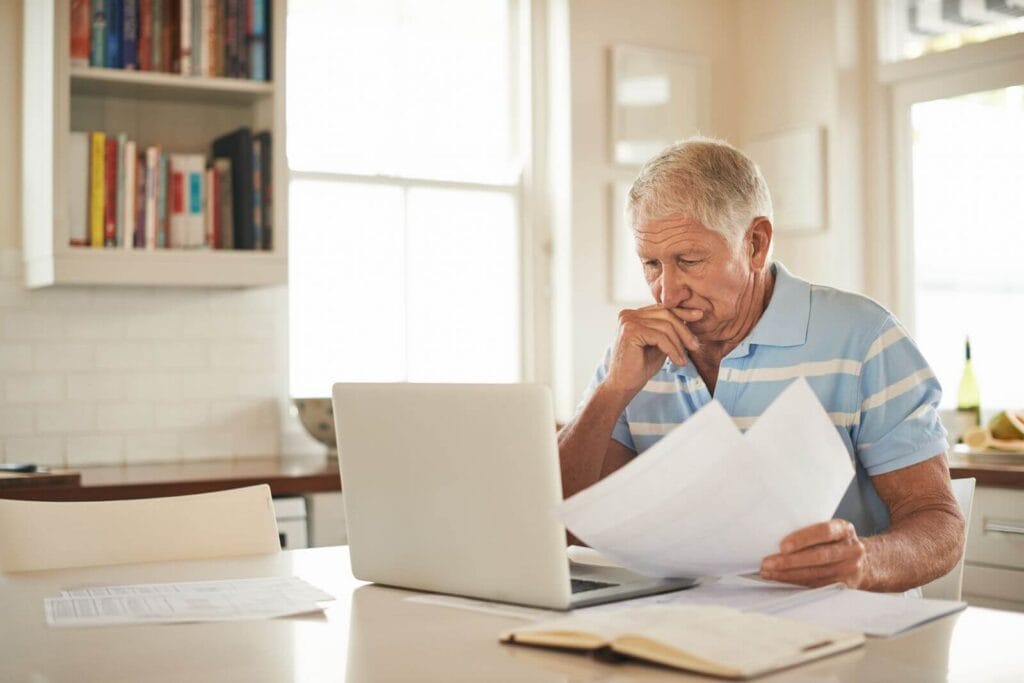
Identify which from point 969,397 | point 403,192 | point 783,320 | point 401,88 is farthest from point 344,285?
point 783,320

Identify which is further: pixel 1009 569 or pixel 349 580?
pixel 1009 569

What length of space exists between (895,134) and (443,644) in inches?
144

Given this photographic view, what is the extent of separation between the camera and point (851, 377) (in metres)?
2.00

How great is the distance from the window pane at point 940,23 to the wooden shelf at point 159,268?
7.56ft

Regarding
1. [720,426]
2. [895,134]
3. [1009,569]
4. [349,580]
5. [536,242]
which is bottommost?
[1009,569]

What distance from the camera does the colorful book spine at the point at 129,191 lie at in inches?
141

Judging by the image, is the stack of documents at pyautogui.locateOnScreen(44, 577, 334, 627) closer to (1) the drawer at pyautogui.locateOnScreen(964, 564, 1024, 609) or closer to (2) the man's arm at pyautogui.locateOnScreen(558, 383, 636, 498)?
(2) the man's arm at pyautogui.locateOnScreen(558, 383, 636, 498)

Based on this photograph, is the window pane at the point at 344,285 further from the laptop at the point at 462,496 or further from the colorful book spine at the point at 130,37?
the laptop at the point at 462,496

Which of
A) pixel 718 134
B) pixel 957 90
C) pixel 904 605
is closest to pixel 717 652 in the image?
pixel 904 605

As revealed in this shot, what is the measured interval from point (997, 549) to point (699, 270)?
172 cm

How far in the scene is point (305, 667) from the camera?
120cm

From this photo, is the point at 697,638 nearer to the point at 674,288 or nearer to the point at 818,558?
the point at 818,558

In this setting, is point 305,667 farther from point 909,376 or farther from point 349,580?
point 909,376

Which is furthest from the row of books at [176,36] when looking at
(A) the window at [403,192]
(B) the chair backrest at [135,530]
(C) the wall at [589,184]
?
(B) the chair backrest at [135,530]
